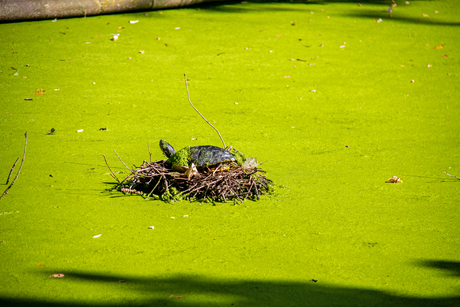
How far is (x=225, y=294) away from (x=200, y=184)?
0.97 m

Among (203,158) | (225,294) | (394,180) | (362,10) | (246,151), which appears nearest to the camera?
(225,294)

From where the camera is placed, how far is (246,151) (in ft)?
11.9

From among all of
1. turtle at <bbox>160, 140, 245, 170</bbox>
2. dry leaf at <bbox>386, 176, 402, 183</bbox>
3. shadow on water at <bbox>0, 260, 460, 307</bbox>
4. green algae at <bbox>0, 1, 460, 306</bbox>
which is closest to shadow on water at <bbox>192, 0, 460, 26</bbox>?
green algae at <bbox>0, 1, 460, 306</bbox>

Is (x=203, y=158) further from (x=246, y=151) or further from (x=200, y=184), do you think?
(x=246, y=151)

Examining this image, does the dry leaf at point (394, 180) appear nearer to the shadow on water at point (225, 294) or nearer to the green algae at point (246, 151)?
the green algae at point (246, 151)

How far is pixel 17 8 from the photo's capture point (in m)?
5.85

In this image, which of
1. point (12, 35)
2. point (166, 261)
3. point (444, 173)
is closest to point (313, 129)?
point (444, 173)

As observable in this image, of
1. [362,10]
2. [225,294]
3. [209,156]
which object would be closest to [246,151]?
[209,156]

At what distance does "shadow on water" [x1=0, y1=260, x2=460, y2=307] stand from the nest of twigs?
0.81 m

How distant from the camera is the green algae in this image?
214cm

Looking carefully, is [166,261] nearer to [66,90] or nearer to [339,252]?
[339,252]

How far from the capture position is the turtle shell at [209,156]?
2842mm

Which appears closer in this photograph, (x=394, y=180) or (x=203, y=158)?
(x=203, y=158)

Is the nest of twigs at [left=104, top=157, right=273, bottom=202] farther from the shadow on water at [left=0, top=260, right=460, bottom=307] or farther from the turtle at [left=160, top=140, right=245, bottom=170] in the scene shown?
the shadow on water at [left=0, top=260, right=460, bottom=307]
